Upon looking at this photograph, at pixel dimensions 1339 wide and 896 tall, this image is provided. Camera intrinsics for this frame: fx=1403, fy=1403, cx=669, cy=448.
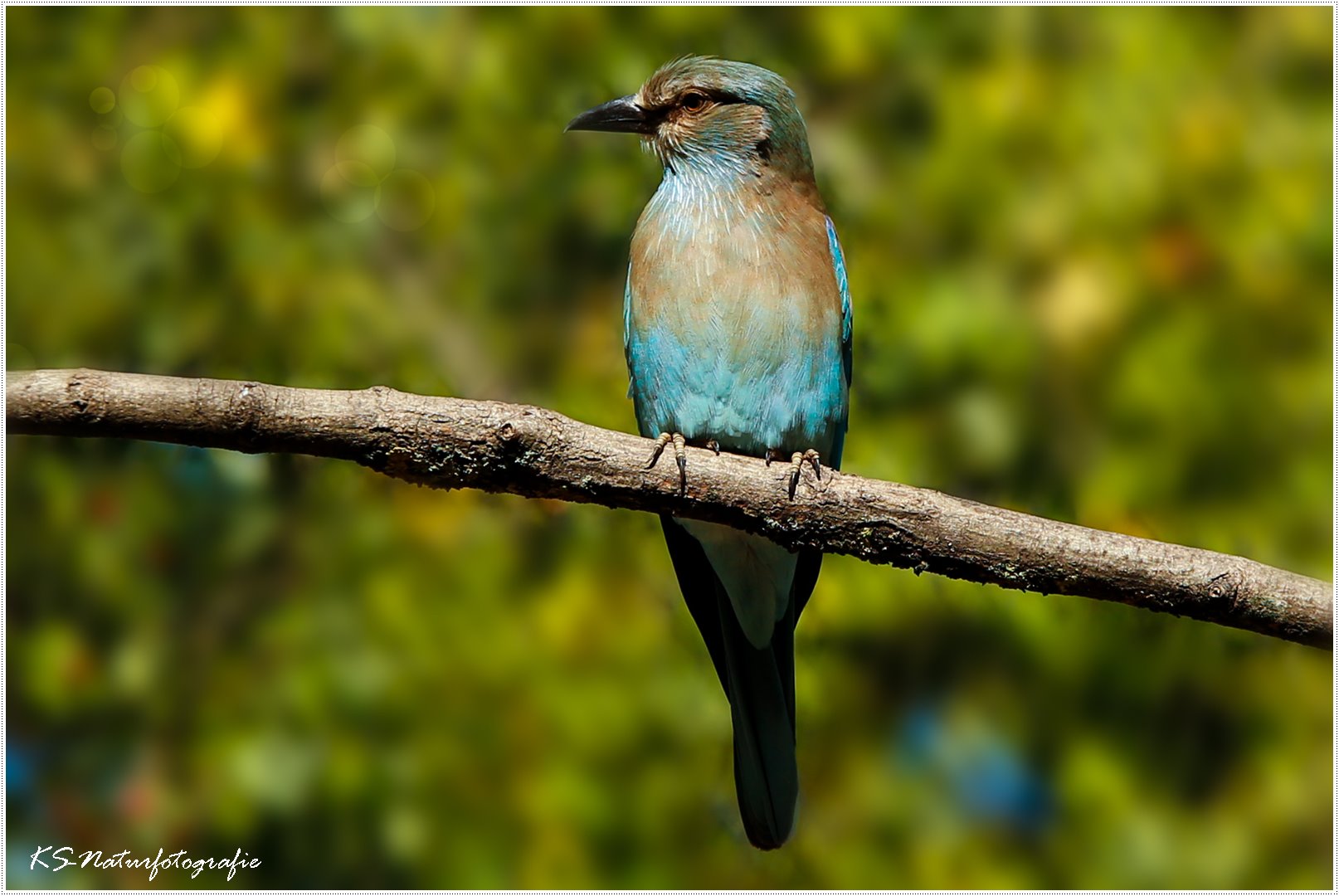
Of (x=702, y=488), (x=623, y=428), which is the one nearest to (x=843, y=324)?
(x=623, y=428)

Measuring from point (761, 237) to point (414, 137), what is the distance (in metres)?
1.30

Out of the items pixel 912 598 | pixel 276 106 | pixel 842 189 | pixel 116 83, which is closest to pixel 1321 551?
pixel 912 598

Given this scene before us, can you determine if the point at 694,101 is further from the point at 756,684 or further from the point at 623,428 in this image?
the point at 756,684

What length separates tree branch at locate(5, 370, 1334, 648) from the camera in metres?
2.27

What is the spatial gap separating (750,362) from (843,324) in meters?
0.40

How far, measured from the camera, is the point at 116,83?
14.5ft

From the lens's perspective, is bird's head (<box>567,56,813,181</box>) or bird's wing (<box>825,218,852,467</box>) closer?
bird's wing (<box>825,218,852,467</box>)

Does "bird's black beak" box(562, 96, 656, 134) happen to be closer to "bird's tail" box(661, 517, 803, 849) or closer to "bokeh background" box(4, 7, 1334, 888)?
"bokeh background" box(4, 7, 1334, 888)

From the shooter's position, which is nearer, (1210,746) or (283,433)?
(283,433)

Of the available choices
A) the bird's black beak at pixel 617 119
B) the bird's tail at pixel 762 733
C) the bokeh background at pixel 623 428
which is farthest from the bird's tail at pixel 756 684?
the bird's black beak at pixel 617 119

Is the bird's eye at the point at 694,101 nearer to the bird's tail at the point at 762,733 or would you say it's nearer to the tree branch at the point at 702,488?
the bird's tail at the point at 762,733

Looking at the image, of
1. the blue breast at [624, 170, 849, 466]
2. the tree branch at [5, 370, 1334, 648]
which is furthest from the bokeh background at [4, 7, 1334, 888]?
the tree branch at [5, 370, 1334, 648]

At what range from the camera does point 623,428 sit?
157 inches

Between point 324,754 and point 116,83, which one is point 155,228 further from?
point 324,754
